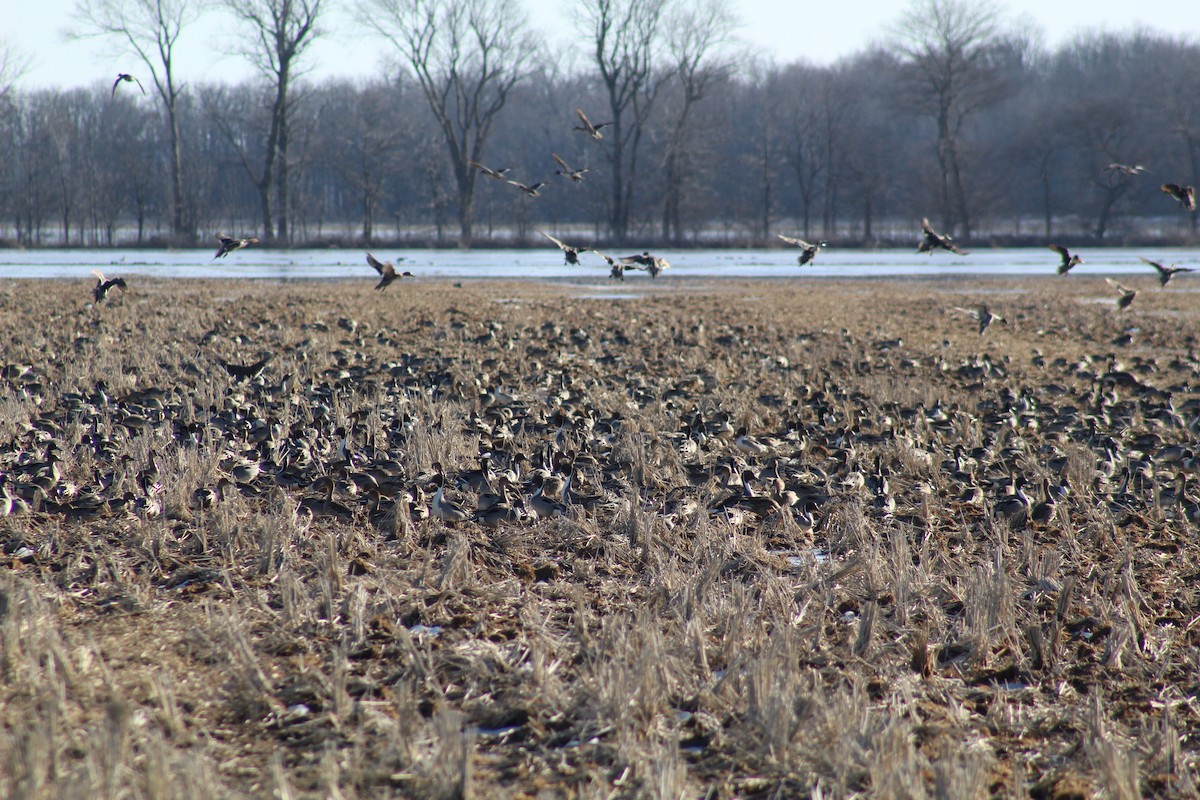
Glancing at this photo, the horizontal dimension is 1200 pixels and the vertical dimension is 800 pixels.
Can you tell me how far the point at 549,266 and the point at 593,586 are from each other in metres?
24.8

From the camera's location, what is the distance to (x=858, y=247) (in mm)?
42812

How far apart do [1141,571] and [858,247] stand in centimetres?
4031

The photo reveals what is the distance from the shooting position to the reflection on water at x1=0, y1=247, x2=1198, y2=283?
23641 millimetres

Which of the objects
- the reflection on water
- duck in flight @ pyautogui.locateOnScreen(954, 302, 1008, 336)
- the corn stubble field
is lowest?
the corn stubble field

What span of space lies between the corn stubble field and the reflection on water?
14.1m

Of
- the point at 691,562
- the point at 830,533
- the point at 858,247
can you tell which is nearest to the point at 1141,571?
the point at 830,533

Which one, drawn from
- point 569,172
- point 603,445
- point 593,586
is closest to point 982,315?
point 569,172

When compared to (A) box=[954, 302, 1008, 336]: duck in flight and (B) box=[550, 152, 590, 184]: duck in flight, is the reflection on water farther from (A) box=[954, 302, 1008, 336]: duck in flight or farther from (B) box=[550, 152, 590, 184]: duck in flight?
(B) box=[550, 152, 590, 184]: duck in flight

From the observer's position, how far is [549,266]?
28.3 metres

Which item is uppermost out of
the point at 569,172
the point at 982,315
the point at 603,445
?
the point at 569,172

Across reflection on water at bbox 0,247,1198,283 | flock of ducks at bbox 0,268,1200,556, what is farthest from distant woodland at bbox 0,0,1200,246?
flock of ducks at bbox 0,268,1200,556

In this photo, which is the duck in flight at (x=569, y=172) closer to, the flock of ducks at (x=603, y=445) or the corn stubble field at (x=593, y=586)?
the flock of ducks at (x=603, y=445)

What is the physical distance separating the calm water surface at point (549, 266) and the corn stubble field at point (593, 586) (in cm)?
1433

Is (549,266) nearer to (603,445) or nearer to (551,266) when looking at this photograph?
(551,266)
